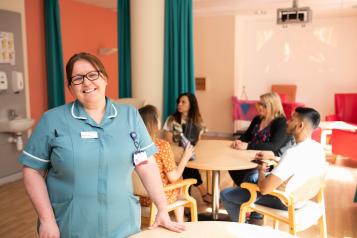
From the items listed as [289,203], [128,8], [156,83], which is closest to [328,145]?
[156,83]

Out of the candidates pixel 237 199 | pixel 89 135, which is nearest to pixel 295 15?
pixel 237 199

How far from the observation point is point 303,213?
7.82 ft

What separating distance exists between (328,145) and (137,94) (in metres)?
3.93

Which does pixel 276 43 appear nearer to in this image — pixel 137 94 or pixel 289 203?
pixel 137 94

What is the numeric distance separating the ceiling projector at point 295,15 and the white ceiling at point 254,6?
1.14 meters

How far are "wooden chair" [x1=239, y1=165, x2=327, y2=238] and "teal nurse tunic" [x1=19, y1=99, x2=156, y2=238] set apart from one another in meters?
1.19

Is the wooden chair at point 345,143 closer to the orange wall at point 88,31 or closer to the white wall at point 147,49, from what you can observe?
the white wall at point 147,49

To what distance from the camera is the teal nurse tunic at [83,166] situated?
1.42 metres

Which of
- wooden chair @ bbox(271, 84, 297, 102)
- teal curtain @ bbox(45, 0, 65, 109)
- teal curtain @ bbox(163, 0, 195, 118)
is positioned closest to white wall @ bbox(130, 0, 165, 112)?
teal curtain @ bbox(163, 0, 195, 118)

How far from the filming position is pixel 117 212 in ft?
4.92

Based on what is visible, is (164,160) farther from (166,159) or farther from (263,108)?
(263,108)

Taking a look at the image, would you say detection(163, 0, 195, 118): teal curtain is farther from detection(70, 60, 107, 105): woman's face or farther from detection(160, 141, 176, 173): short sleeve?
detection(70, 60, 107, 105): woman's face

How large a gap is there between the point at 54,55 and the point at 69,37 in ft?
2.41

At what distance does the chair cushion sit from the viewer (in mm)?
2324
